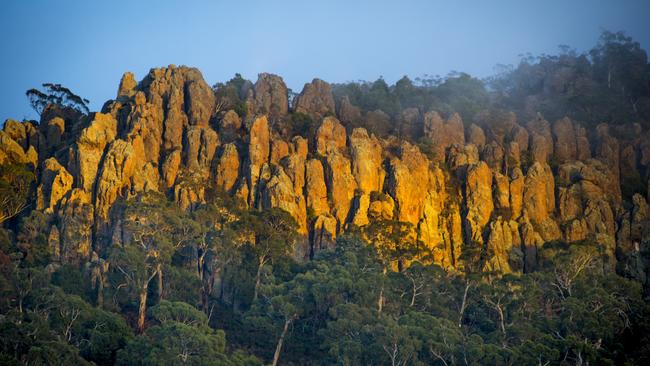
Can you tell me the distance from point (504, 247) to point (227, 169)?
25.2 m

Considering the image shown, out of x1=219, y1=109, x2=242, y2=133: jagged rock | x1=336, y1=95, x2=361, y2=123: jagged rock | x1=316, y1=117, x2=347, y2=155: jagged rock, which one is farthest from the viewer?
x1=336, y1=95, x2=361, y2=123: jagged rock

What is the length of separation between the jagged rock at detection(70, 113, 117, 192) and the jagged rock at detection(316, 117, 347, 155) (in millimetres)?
18938

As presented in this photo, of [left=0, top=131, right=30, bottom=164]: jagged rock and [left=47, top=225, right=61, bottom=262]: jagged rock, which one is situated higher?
[left=0, top=131, right=30, bottom=164]: jagged rock

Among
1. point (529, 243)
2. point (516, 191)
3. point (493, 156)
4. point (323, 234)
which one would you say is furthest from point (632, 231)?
point (323, 234)

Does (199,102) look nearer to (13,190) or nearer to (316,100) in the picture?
(316,100)

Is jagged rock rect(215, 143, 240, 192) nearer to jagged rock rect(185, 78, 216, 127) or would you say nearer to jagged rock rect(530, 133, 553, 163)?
jagged rock rect(185, 78, 216, 127)

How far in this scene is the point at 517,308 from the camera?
206 ft

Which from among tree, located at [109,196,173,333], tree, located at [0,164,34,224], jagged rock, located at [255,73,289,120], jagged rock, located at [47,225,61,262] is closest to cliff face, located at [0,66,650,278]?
jagged rock, located at [47,225,61,262]

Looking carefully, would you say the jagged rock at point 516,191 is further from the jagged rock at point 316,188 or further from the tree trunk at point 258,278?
the tree trunk at point 258,278

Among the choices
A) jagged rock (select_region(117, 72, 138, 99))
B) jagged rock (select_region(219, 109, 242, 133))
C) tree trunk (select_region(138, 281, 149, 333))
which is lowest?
tree trunk (select_region(138, 281, 149, 333))

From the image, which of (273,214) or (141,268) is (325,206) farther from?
(141,268)

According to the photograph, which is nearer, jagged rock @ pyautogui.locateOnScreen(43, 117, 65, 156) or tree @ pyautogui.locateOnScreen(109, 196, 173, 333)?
tree @ pyautogui.locateOnScreen(109, 196, 173, 333)

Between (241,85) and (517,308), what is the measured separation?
47224 millimetres

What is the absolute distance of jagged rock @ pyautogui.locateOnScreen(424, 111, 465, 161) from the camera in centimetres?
8562
